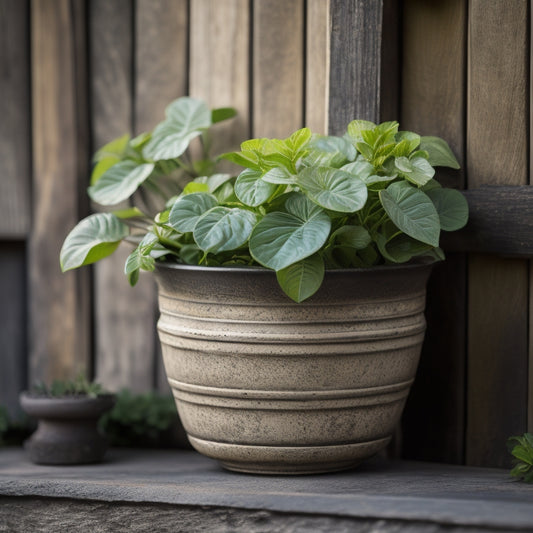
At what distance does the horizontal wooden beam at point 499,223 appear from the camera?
5.47 ft

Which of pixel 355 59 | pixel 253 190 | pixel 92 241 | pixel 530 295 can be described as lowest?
pixel 530 295

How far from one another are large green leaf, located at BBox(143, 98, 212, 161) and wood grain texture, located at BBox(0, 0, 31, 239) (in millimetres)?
466

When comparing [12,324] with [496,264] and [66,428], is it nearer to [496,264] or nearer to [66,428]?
[66,428]

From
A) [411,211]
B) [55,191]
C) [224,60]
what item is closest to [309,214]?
[411,211]

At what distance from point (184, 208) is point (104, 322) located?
2.52 feet

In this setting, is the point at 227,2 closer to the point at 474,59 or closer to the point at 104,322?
the point at 474,59

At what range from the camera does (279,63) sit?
193 cm

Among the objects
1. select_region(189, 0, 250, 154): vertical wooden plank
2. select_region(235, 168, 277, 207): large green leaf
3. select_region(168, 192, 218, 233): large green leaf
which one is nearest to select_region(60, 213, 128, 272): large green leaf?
select_region(168, 192, 218, 233): large green leaf

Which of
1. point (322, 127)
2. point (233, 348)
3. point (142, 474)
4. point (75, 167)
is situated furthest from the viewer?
point (75, 167)

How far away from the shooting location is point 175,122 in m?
1.92

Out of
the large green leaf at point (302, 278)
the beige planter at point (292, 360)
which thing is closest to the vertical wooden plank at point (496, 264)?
the beige planter at point (292, 360)

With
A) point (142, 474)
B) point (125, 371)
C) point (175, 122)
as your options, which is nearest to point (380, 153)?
point (175, 122)

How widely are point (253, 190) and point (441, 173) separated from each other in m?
0.53

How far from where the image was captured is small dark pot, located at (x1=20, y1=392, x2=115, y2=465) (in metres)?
1.80
